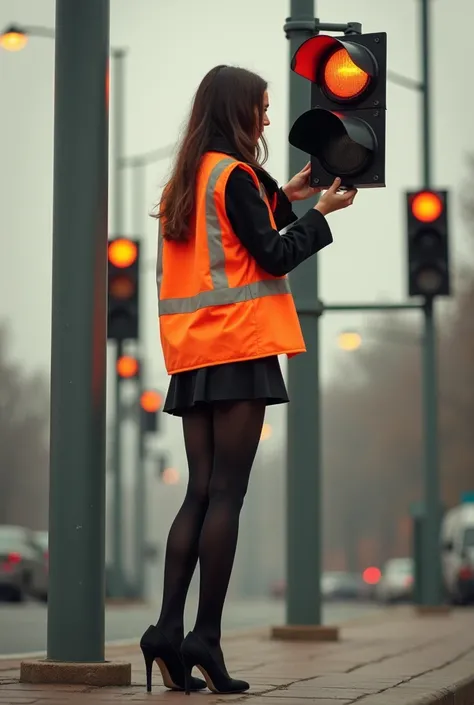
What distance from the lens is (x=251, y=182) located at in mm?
5902

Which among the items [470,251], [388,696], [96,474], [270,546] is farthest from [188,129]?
[270,546]

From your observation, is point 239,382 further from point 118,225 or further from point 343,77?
point 118,225

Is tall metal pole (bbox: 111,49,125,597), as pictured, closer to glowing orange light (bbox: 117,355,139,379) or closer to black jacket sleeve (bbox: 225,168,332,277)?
glowing orange light (bbox: 117,355,139,379)

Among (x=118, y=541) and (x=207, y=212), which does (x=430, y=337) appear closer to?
(x=118, y=541)

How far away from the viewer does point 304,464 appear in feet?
36.8

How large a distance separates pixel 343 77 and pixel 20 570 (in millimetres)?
22438

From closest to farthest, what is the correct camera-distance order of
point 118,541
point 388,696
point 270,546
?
point 388,696 < point 118,541 < point 270,546

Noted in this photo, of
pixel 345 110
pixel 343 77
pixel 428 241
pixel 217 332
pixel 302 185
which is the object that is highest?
pixel 428 241

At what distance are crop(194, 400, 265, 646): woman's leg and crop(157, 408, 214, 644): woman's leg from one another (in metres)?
0.08

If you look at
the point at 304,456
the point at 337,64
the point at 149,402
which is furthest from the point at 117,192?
the point at 337,64

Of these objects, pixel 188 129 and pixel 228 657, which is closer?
pixel 188 129

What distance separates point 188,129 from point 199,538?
1494 millimetres

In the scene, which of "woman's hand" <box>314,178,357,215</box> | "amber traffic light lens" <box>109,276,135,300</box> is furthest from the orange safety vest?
"amber traffic light lens" <box>109,276,135,300</box>

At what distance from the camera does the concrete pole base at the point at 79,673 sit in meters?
5.97
